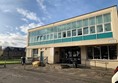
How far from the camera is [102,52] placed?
19312 millimetres

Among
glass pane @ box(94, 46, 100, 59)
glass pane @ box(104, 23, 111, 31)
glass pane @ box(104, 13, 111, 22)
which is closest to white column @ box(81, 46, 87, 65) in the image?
glass pane @ box(94, 46, 100, 59)

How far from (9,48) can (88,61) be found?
51.8m

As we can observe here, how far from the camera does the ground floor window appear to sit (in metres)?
18.1

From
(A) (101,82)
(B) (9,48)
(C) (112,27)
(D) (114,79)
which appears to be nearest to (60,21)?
(C) (112,27)

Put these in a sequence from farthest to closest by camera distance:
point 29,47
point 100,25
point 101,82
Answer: point 29,47 → point 100,25 → point 101,82

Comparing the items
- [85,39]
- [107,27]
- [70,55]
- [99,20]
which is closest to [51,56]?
[70,55]

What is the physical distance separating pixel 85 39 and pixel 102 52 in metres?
2.82

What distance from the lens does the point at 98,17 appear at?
19031 millimetres

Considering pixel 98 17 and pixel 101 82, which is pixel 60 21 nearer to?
pixel 98 17

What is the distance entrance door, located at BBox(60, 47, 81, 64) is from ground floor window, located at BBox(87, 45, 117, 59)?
Result: 260cm

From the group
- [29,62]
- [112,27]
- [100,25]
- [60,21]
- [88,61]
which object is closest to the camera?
[112,27]

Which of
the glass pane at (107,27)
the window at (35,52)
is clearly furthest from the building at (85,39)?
the window at (35,52)

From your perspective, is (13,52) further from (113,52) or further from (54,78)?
(54,78)

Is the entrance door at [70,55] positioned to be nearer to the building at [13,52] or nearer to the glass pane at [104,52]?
the glass pane at [104,52]
